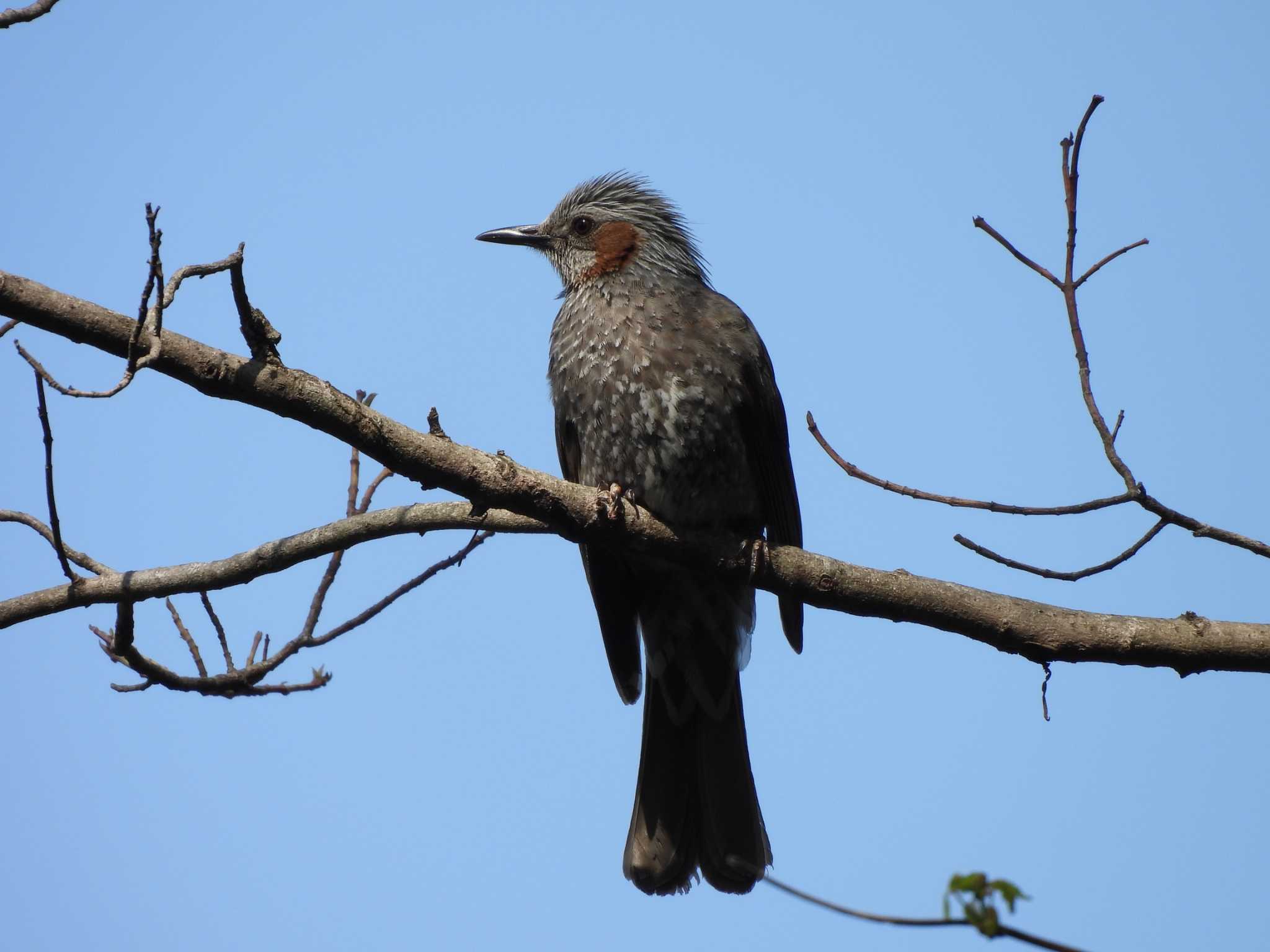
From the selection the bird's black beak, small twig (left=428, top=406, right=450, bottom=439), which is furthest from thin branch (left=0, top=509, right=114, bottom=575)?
the bird's black beak

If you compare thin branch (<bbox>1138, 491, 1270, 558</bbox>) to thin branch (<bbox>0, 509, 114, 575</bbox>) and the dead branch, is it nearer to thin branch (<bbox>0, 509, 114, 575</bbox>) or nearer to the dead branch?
the dead branch

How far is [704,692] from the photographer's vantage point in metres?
4.96

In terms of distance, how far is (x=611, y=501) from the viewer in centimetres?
392

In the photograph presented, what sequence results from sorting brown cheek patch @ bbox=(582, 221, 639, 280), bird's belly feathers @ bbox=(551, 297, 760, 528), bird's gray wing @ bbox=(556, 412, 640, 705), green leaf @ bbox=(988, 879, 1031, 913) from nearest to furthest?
green leaf @ bbox=(988, 879, 1031, 913), bird's belly feathers @ bbox=(551, 297, 760, 528), bird's gray wing @ bbox=(556, 412, 640, 705), brown cheek patch @ bbox=(582, 221, 639, 280)

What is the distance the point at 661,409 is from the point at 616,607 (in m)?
1.04

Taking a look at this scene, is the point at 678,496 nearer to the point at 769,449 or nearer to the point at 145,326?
the point at 769,449

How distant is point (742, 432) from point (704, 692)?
43.8 inches

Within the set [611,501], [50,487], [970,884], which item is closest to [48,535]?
[50,487]

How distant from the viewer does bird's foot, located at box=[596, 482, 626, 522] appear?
3.68 metres

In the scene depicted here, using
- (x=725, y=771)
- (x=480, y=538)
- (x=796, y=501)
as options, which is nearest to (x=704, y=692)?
(x=725, y=771)

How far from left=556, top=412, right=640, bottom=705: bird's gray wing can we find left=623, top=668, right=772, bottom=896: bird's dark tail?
15 centimetres

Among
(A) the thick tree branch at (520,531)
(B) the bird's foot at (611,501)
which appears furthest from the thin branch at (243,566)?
(B) the bird's foot at (611,501)

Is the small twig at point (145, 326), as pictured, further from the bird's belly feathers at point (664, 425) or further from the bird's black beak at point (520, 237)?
the bird's black beak at point (520, 237)

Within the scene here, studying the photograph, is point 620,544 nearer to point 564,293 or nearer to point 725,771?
point 725,771
